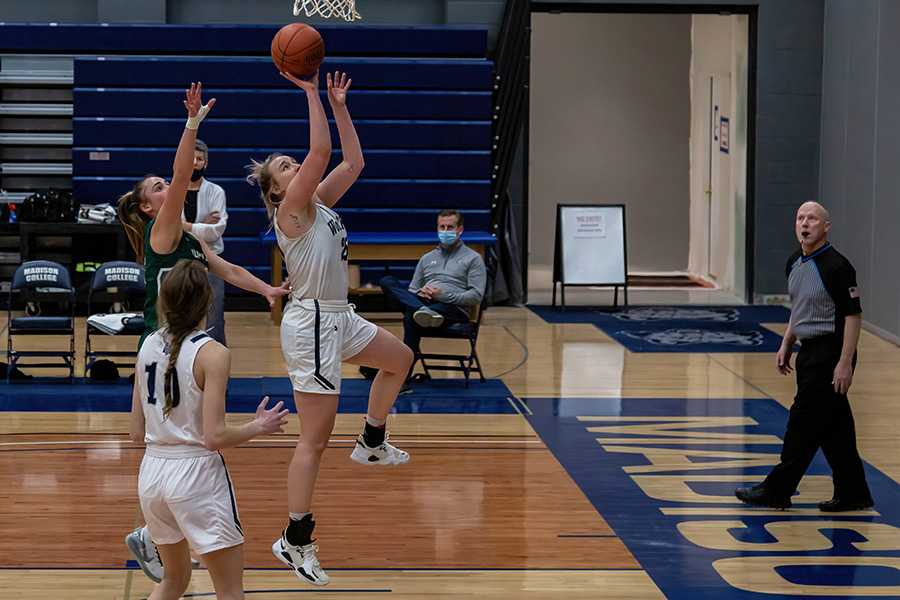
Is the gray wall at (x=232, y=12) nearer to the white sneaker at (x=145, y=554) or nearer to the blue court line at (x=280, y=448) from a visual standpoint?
the blue court line at (x=280, y=448)

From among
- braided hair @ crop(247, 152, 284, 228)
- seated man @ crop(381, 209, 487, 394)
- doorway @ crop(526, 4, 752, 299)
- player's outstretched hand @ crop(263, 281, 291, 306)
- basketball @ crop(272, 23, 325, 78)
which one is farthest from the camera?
doorway @ crop(526, 4, 752, 299)

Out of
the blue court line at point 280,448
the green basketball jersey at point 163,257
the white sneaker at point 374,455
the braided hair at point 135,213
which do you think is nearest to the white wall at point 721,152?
the blue court line at point 280,448

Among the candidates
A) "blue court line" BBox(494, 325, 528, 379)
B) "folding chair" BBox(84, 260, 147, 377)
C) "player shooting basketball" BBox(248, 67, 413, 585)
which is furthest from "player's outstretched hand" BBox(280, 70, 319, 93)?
"blue court line" BBox(494, 325, 528, 379)

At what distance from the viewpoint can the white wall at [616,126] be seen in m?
14.6

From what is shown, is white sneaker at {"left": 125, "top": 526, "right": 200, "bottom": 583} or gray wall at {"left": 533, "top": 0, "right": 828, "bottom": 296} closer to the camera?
white sneaker at {"left": 125, "top": 526, "right": 200, "bottom": 583}

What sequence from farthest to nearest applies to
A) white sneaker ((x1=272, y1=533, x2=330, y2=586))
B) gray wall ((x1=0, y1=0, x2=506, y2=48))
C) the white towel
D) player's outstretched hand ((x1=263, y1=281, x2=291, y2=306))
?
1. gray wall ((x1=0, y1=0, x2=506, y2=48))
2. the white towel
3. player's outstretched hand ((x1=263, y1=281, x2=291, y2=306))
4. white sneaker ((x1=272, y1=533, x2=330, y2=586))

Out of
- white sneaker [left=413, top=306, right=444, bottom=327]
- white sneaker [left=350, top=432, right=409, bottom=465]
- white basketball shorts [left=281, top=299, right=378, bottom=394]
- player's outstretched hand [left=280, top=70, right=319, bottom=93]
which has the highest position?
player's outstretched hand [left=280, top=70, right=319, bottom=93]

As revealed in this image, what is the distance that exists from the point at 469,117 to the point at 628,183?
3.81m

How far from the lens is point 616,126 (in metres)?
14.7

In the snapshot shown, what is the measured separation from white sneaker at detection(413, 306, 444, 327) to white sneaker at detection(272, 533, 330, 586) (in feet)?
11.6

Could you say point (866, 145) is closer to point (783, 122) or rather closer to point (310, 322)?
point (783, 122)

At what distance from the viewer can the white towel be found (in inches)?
297

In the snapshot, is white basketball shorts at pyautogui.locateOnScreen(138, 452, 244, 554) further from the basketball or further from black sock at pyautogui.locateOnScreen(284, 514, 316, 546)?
the basketball

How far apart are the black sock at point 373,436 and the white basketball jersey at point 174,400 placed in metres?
1.51
